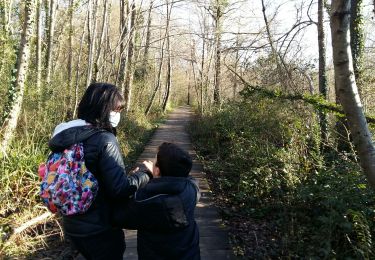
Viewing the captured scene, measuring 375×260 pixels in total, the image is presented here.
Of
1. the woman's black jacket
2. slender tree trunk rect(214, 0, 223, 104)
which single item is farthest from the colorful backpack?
slender tree trunk rect(214, 0, 223, 104)

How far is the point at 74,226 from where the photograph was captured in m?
2.25

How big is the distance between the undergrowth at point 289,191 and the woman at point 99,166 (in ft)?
7.04

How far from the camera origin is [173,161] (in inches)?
94.0

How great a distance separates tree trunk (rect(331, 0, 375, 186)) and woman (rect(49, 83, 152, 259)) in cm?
202

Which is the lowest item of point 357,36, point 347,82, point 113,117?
point 113,117

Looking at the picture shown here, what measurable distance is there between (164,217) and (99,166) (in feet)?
1.65

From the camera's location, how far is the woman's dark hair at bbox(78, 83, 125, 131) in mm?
2281

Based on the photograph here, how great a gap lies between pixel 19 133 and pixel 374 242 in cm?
680

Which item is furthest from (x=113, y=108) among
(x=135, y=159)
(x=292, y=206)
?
(x=135, y=159)

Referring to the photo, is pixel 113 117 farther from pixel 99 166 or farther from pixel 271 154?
pixel 271 154

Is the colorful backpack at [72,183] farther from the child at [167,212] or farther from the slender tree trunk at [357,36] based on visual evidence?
the slender tree trunk at [357,36]

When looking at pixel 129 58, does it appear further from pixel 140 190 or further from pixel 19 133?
pixel 140 190

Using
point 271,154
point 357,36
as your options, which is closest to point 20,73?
point 271,154

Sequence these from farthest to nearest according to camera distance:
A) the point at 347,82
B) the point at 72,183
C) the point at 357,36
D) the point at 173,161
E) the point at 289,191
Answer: the point at 357,36, the point at 289,191, the point at 347,82, the point at 173,161, the point at 72,183
